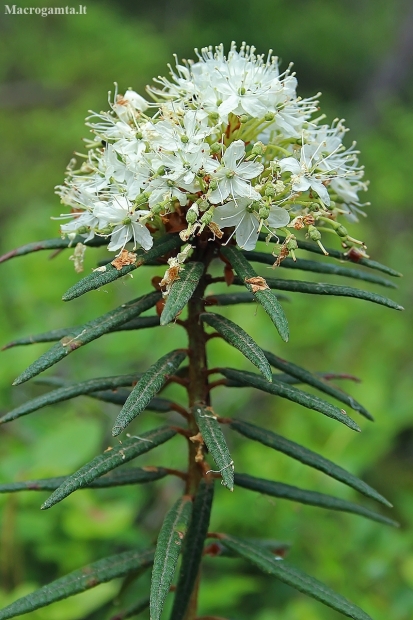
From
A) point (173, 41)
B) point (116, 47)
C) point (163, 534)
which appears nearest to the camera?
point (163, 534)

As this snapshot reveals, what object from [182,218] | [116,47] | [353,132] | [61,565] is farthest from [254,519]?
[353,132]

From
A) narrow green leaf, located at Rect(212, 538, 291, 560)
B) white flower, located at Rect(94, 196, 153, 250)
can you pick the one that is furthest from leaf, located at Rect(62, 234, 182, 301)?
narrow green leaf, located at Rect(212, 538, 291, 560)

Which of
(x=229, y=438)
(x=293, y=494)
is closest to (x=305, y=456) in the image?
(x=293, y=494)

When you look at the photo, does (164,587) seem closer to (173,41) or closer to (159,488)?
(159,488)

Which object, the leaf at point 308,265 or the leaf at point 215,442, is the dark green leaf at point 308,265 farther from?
the leaf at point 215,442

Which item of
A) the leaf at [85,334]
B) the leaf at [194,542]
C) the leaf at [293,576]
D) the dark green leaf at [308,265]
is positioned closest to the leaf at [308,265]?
the dark green leaf at [308,265]

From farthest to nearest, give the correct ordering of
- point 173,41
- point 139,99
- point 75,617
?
point 173,41
point 75,617
point 139,99

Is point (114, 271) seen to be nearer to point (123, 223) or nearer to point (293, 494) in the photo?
point (123, 223)

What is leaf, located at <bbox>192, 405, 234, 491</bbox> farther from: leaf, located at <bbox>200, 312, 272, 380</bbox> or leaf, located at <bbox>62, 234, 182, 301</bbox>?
leaf, located at <bbox>62, 234, 182, 301</bbox>
